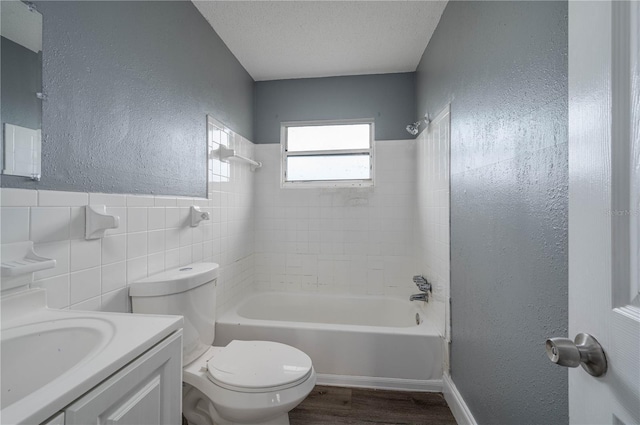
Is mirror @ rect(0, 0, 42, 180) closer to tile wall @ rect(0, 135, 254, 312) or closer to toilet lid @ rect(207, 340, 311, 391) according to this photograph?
tile wall @ rect(0, 135, 254, 312)

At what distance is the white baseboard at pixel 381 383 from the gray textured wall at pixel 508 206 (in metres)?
0.28

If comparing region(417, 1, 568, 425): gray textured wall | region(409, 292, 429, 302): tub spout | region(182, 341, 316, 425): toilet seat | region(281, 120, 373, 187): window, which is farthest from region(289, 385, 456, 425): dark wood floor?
region(281, 120, 373, 187): window

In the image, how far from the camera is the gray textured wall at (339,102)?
2.48m

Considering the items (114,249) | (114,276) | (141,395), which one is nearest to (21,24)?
(114,249)

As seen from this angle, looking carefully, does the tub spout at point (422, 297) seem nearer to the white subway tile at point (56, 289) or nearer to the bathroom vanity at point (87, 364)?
the bathroom vanity at point (87, 364)

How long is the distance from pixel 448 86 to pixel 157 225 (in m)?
1.82

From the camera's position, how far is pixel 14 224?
738mm

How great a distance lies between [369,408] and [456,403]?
0.48 m

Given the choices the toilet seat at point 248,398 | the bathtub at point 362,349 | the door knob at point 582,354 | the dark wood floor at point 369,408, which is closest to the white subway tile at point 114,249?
the toilet seat at point 248,398

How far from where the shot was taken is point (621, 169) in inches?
15.0

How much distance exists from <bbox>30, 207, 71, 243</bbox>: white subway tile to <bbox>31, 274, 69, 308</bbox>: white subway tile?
0.13 meters

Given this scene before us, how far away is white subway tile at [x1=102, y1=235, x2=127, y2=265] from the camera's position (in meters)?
1.03

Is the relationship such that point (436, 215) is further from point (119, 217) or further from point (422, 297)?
point (119, 217)

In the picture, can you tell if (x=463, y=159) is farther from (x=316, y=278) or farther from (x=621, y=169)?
(x=316, y=278)
